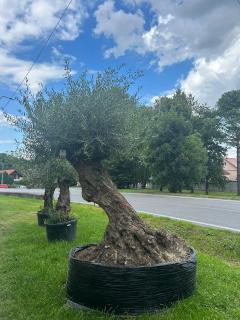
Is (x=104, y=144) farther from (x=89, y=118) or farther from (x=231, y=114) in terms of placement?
(x=231, y=114)

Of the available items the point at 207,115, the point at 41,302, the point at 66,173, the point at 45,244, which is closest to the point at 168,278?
the point at 41,302

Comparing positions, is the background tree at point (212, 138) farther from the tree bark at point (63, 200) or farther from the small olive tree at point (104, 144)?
the small olive tree at point (104, 144)

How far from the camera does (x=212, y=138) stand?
41344 mm

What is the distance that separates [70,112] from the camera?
181 inches

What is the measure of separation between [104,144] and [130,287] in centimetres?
154

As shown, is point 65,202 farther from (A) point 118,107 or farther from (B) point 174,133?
(B) point 174,133

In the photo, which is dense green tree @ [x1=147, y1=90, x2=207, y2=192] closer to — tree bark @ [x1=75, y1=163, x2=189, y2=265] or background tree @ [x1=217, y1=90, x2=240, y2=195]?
background tree @ [x1=217, y1=90, x2=240, y2=195]

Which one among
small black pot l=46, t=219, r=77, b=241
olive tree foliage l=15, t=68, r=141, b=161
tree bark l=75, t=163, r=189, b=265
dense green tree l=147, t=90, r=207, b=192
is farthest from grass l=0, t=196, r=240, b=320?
dense green tree l=147, t=90, r=207, b=192

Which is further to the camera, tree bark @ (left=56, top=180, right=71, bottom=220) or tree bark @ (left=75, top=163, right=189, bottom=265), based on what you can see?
tree bark @ (left=56, top=180, right=71, bottom=220)

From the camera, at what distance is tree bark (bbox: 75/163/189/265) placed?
14.2 ft

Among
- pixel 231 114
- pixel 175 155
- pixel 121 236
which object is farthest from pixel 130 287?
pixel 231 114

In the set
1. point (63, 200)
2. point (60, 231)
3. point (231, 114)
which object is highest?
point (231, 114)

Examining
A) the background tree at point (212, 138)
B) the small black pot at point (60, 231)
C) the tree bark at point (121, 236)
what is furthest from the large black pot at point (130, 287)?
the background tree at point (212, 138)

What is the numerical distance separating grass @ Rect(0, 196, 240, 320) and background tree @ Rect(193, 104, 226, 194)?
3206cm
